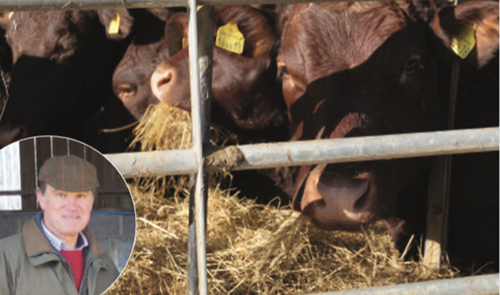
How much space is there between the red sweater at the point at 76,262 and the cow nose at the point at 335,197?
1088mm

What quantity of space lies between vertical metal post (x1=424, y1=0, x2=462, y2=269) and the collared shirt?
202 cm

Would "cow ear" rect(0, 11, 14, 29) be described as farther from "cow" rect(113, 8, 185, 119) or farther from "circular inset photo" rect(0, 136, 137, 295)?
"circular inset photo" rect(0, 136, 137, 295)

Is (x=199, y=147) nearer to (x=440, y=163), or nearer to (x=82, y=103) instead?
(x=440, y=163)

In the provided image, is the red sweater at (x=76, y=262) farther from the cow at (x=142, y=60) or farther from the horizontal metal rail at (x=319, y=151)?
Answer: the cow at (x=142, y=60)

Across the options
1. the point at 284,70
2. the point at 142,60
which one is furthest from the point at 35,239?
the point at 142,60

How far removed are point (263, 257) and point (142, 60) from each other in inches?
87.8

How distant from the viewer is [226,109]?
11.9 ft

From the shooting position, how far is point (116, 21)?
3.96 metres

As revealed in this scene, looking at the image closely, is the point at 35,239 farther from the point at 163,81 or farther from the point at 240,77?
the point at 240,77

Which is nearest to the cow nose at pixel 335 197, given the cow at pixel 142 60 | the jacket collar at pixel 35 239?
the jacket collar at pixel 35 239

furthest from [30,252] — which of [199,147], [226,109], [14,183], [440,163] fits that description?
[226,109]

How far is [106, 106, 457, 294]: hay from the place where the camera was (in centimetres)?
234

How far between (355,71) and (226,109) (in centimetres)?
128

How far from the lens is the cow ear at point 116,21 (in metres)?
3.95
